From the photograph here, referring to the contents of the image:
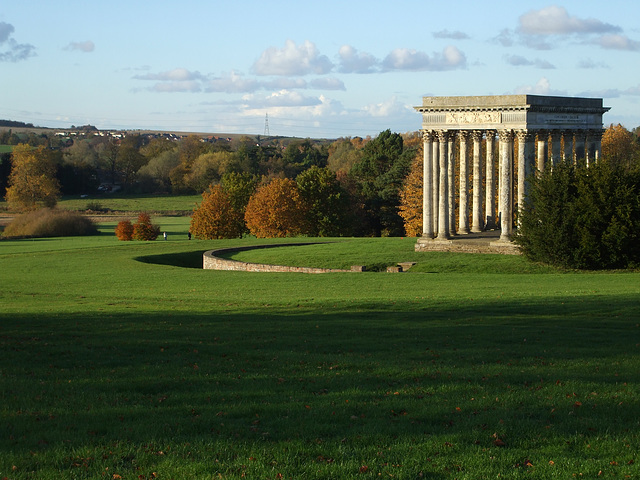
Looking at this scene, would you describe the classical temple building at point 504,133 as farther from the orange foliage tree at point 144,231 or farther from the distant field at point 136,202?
the distant field at point 136,202

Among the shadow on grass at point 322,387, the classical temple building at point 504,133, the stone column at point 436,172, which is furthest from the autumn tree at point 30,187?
the shadow on grass at point 322,387

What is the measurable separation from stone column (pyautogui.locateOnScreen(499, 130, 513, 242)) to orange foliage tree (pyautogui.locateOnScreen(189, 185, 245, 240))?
50413 mm

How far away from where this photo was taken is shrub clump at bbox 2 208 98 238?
9169 cm

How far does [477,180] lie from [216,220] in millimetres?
46150

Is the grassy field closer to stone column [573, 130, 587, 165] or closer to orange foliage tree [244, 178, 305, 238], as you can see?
stone column [573, 130, 587, 165]

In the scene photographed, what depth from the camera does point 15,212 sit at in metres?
120

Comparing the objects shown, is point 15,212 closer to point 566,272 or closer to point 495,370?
point 566,272

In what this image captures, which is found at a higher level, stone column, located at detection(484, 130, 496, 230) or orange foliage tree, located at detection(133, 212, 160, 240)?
stone column, located at detection(484, 130, 496, 230)

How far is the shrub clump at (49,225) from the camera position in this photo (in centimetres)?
9169

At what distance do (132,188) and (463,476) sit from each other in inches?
6123

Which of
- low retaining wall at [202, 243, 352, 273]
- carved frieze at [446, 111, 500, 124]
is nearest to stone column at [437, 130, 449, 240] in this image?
carved frieze at [446, 111, 500, 124]

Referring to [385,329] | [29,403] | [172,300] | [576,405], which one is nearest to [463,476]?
[576,405]

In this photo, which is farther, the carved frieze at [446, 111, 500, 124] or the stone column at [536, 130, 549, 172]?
the stone column at [536, 130, 549, 172]

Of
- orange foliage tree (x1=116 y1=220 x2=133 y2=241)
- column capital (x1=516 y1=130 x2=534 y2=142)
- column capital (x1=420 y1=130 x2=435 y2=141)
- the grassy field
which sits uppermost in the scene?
column capital (x1=420 y1=130 x2=435 y2=141)
